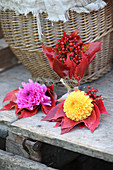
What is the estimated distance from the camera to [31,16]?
1.47m

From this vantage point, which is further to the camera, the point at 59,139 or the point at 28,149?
the point at 28,149

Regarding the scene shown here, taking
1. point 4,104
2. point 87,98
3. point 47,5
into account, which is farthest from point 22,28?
point 87,98

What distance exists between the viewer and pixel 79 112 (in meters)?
1.15

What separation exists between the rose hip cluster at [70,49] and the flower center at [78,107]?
0.74 feet

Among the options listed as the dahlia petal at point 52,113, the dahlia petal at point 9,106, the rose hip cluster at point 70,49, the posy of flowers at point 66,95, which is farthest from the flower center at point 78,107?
the dahlia petal at point 9,106

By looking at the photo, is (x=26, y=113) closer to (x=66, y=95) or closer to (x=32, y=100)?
(x=32, y=100)

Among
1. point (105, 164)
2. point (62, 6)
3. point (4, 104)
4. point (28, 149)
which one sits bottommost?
point (105, 164)

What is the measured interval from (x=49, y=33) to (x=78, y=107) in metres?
0.53

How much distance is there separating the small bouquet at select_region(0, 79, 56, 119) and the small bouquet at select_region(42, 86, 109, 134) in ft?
0.43

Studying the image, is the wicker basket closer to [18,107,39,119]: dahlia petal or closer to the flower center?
[18,107,39,119]: dahlia petal

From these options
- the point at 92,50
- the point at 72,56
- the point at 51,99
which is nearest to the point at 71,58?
the point at 72,56

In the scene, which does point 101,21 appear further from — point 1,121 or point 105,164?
point 105,164

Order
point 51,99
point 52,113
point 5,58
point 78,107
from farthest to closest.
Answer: point 5,58, point 51,99, point 52,113, point 78,107

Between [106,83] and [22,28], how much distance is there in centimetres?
64
